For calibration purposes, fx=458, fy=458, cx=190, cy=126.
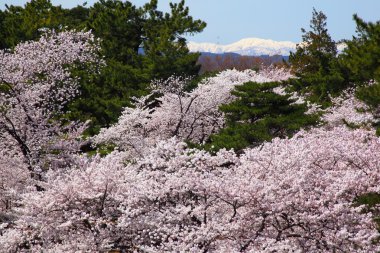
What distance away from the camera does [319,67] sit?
31844 millimetres

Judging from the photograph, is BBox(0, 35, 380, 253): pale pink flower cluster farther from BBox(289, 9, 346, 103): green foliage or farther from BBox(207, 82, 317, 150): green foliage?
BBox(289, 9, 346, 103): green foliage

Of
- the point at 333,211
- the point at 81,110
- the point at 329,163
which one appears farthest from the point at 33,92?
the point at 333,211

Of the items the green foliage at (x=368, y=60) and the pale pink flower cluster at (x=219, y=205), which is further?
the green foliage at (x=368, y=60)

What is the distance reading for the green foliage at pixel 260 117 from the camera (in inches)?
694

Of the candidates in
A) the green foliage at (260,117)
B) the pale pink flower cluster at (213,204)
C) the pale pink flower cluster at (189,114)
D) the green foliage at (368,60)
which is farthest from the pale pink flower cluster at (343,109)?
the pale pink flower cluster at (213,204)

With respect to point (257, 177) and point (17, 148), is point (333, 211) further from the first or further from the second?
point (17, 148)

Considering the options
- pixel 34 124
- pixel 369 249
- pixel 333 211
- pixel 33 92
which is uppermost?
pixel 33 92

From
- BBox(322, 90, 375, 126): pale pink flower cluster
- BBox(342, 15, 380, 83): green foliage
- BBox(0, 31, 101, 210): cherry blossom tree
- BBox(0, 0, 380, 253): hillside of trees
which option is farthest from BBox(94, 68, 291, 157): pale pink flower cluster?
BBox(342, 15, 380, 83): green foliage

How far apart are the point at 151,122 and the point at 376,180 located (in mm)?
12453

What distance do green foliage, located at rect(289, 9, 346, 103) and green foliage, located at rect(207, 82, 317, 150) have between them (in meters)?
6.37

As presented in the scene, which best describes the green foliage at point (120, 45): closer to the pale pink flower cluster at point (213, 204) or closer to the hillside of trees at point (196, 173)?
the hillside of trees at point (196, 173)

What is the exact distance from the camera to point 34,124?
55.5ft

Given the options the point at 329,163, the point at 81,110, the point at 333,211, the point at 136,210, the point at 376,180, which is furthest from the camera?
the point at 81,110

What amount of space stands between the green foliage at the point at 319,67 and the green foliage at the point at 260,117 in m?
6.37
